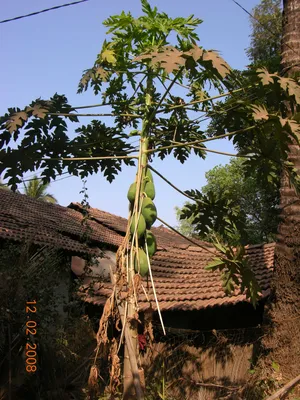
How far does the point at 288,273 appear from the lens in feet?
20.7

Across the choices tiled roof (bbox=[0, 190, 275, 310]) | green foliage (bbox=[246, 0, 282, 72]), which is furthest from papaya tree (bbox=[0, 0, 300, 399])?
green foliage (bbox=[246, 0, 282, 72])

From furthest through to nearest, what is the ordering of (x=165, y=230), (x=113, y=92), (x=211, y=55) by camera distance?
(x=165, y=230) → (x=113, y=92) → (x=211, y=55)

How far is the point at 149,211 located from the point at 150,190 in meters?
0.24

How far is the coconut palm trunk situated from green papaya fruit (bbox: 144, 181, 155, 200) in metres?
2.79

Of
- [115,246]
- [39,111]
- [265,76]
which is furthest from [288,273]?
[115,246]

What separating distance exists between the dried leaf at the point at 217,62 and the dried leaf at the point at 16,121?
1837mm

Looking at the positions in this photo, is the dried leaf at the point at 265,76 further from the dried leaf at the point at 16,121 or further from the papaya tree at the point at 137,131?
the dried leaf at the point at 16,121

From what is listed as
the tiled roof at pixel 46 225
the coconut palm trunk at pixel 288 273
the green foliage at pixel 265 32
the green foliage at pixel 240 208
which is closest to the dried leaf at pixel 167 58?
the green foliage at pixel 240 208

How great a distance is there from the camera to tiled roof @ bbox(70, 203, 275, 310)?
902 cm

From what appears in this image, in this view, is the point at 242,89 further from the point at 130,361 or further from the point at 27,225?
the point at 27,225

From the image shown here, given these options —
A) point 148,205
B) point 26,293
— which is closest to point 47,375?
point 26,293

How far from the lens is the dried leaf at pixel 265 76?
4.01 meters

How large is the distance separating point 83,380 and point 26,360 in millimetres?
888

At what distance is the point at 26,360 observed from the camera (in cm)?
559
